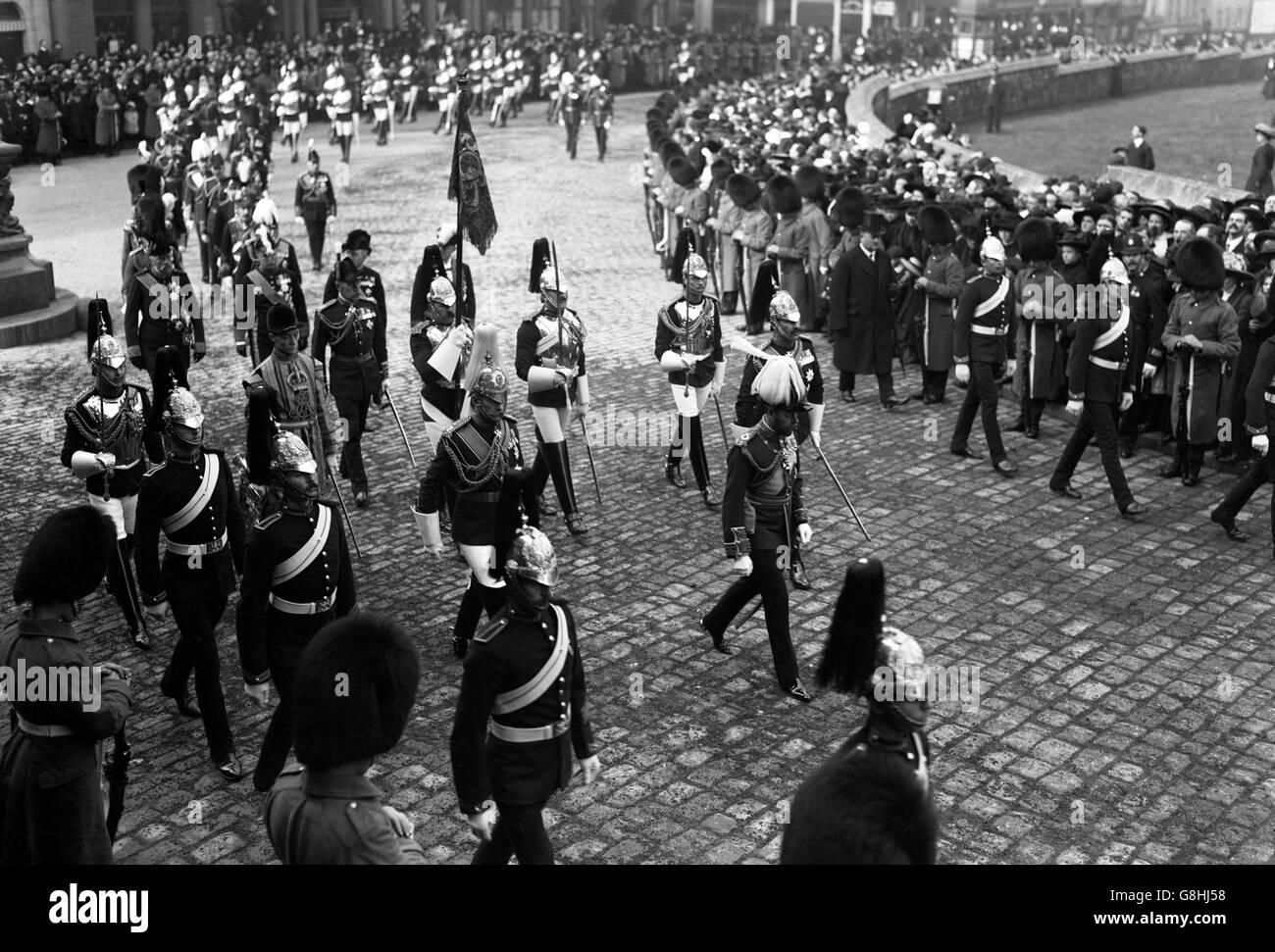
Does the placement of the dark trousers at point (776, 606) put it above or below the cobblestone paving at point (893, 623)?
above

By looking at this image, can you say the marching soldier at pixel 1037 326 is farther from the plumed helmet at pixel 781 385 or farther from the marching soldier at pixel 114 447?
the marching soldier at pixel 114 447

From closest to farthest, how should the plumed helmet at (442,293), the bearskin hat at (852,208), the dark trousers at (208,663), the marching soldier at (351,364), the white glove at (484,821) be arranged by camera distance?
1. the white glove at (484,821)
2. the dark trousers at (208,663)
3. the plumed helmet at (442,293)
4. the marching soldier at (351,364)
5. the bearskin hat at (852,208)

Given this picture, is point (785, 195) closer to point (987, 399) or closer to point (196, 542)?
point (987, 399)

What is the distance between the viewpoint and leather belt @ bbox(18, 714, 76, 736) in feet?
19.4

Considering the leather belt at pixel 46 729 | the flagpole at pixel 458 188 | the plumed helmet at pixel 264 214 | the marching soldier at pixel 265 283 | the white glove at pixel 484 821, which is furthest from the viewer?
the plumed helmet at pixel 264 214

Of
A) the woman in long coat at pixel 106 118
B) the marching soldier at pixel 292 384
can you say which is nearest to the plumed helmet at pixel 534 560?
the marching soldier at pixel 292 384

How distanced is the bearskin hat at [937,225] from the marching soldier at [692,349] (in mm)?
2923

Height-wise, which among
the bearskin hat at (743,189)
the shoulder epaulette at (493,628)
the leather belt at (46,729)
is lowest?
the leather belt at (46,729)

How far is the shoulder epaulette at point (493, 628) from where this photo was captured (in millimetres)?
6254

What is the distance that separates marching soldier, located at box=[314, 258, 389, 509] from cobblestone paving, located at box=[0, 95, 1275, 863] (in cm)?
42

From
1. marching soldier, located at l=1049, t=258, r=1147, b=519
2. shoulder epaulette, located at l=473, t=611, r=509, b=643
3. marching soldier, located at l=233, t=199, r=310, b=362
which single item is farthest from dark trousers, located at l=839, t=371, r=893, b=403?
shoulder epaulette, located at l=473, t=611, r=509, b=643

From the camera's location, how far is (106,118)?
32.7 m

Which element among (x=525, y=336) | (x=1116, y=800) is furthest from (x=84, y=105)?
(x=1116, y=800)

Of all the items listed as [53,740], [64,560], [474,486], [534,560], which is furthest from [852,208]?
[53,740]
